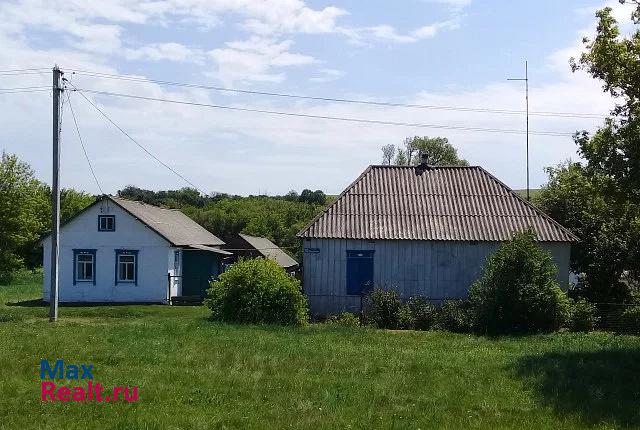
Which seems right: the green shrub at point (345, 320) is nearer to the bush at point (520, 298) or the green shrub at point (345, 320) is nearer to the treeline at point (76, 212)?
the bush at point (520, 298)

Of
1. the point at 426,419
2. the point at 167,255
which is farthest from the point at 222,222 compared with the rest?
the point at 426,419

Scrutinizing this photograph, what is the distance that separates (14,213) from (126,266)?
18938 millimetres

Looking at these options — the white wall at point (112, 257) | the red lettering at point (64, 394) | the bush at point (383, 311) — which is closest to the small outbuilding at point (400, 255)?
the bush at point (383, 311)

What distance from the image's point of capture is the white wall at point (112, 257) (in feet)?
115

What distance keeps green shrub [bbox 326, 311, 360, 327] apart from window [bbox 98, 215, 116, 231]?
50.7 feet

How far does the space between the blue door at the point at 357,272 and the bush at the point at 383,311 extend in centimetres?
190

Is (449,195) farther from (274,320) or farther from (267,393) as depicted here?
(267,393)

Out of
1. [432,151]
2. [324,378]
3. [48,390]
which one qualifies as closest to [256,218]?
[432,151]

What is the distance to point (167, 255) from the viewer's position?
3509 centimetres

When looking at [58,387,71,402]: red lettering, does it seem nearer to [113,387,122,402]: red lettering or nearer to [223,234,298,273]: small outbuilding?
[113,387,122,402]: red lettering

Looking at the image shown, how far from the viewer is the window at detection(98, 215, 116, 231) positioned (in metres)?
35.4

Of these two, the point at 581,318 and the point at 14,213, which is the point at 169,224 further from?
the point at 581,318

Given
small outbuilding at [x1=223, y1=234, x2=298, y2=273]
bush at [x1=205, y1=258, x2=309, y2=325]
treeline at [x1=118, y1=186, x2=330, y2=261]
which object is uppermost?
treeline at [x1=118, y1=186, x2=330, y2=261]

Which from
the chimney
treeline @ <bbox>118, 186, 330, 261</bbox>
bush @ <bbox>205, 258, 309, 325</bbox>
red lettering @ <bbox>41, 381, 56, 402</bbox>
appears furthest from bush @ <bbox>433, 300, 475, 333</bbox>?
treeline @ <bbox>118, 186, 330, 261</bbox>
